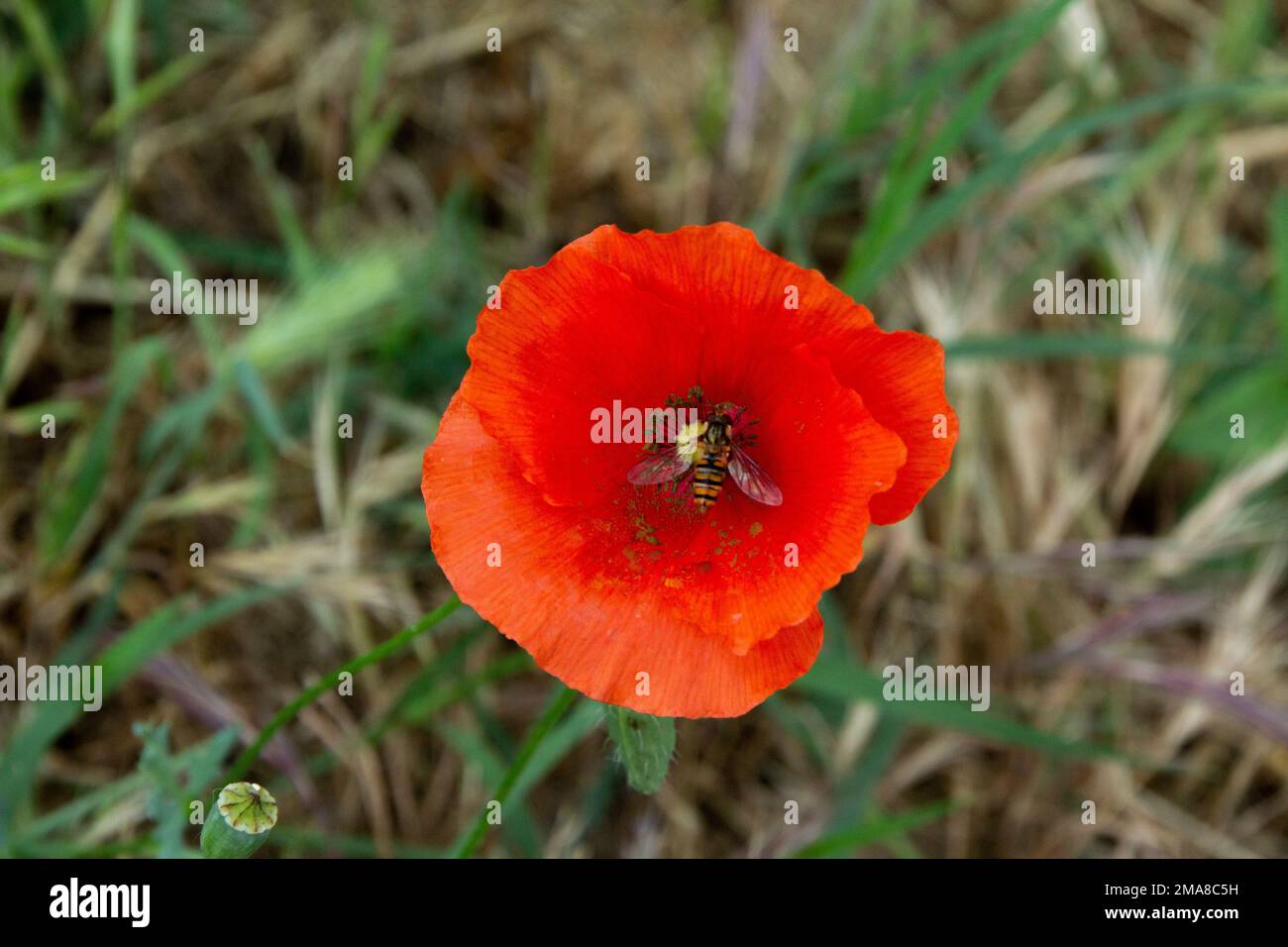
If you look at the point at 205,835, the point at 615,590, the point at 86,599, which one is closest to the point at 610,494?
the point at 615,590

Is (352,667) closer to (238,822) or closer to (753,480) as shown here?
(238,822)

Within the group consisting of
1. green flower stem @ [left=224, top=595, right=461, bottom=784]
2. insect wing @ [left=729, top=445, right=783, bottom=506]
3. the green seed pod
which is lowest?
the green seed pod

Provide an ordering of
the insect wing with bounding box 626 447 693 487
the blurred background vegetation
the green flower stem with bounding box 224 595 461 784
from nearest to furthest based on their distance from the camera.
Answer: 1. the green flower stem with bounding box 224 595 461 784
2. the insect wing with bounding box 626 447 693 487
3. the blurred background vegetation

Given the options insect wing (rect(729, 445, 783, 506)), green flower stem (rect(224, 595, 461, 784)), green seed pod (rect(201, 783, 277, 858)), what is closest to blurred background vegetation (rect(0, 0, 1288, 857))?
green flower stem (rect(224, 595, 461, 784))

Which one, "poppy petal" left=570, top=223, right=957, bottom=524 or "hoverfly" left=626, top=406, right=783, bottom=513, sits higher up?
"poppy petal" left=570, top=223, right=957, bottom=524

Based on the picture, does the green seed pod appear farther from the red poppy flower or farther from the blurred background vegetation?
the blurred background vegetation

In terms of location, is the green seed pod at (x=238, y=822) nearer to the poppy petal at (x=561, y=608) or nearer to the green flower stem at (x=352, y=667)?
the green flower stem at (x=352, y=667)

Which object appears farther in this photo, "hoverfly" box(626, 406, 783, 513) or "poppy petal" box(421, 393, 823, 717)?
"hoverfly" box(626, 406, 783, 513)

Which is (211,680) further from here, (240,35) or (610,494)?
(240,35)

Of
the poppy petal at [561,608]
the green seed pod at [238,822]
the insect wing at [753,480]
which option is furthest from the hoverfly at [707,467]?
the green seed pod at [238,822]
